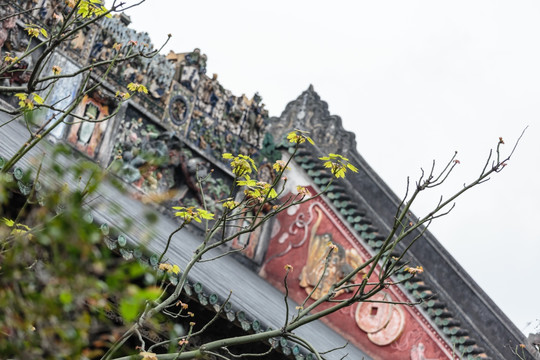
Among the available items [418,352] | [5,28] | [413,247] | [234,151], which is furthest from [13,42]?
[413,247]

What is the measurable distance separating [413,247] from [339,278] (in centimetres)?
146

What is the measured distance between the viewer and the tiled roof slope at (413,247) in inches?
382

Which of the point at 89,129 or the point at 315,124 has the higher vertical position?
the point at 315,124

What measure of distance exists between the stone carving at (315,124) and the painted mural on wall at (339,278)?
1.28 m


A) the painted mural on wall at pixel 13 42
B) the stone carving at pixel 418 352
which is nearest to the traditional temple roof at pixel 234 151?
the stone carving at pixel 418 352

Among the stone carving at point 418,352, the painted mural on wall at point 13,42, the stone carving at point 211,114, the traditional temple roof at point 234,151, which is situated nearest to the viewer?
the painted mural on wall at point 13,42

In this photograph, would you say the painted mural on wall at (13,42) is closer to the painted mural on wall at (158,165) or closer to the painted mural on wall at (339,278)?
the painted mural on wall at (158,165)

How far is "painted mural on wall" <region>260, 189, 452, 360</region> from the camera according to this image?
962cm

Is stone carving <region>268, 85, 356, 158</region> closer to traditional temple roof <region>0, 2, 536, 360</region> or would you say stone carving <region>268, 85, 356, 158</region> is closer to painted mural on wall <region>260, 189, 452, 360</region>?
traditional temple roof <region>0, 2, 536, 360</region>

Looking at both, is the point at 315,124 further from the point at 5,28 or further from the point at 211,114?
the point at 5,28

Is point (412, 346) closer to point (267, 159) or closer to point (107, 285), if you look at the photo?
point (267, 159)

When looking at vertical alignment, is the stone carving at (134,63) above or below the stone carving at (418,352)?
above

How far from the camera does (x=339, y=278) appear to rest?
10.2 m

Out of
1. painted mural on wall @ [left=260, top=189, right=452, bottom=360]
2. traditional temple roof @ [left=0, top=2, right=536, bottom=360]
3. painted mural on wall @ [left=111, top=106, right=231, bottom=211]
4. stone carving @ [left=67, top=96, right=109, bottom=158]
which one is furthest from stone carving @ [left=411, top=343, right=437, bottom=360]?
stone carving @ [left=67, top=96, right=109, bottom=158]
